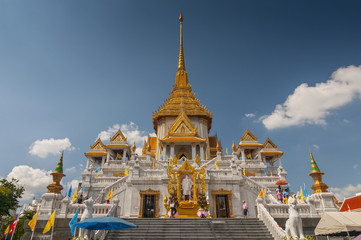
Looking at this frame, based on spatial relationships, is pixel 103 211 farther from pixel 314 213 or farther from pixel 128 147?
pixel 128 147

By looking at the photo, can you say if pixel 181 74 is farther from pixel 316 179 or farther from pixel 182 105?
pixel 316 179

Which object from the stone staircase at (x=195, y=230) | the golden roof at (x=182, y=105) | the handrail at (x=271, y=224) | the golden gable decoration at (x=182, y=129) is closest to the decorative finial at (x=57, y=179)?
the stone staircase at (x=195, y=230)

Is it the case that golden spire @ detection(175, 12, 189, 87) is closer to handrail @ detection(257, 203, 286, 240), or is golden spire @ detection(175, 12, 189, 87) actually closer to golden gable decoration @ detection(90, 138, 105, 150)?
golden gable decoration @ detection(90, 138, 105, 150)

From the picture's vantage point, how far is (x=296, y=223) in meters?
11.0

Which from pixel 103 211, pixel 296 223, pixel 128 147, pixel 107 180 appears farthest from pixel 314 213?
pixel 128 147

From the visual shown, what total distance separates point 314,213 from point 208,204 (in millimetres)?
6742

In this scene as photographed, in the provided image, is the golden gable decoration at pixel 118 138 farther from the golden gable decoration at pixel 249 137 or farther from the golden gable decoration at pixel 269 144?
the golden gable decoration at pixel 269 144

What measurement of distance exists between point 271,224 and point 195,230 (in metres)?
4.09

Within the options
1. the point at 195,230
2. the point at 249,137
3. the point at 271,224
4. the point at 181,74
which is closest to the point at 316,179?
the point at 271,224

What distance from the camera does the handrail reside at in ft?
38.9

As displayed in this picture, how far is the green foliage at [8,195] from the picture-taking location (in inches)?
892

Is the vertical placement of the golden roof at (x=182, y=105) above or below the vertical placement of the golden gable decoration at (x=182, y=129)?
above

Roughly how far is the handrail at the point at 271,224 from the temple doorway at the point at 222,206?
4.09 metres

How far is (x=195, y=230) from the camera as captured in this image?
→ 44.1ft
